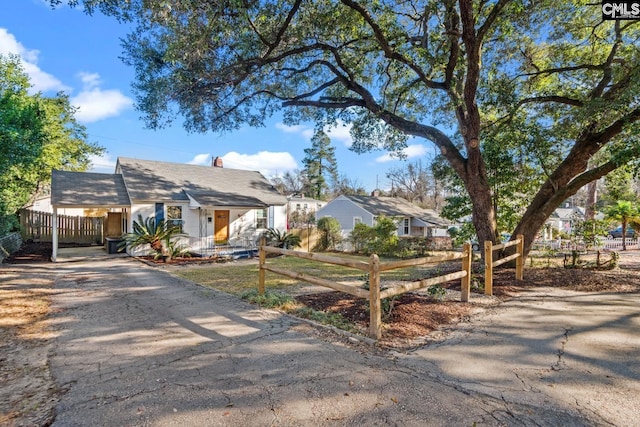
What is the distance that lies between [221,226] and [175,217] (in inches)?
92.0

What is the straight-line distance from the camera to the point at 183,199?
51.8ft

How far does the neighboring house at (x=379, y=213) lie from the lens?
28375 mm

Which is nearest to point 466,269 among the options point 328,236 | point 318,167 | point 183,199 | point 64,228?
point 183,199

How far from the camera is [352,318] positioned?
5258 millimetres

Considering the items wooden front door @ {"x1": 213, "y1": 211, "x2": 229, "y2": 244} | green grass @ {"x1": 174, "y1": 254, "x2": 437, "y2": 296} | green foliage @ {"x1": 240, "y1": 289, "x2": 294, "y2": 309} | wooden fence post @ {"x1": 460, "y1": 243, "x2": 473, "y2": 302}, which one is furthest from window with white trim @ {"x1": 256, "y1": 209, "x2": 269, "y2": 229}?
wooden fence post @ {"x1": 460, "y1": 243, "x2": 473, "y2": 302}

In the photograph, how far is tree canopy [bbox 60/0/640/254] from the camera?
7.45m

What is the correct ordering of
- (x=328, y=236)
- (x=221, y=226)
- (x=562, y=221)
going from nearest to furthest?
(x=221, y=226) < (x=328, y=236) < (x=562, y=221)

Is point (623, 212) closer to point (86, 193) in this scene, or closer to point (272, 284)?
point (272, 284)

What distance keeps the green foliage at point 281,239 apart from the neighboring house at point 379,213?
34.3 ft

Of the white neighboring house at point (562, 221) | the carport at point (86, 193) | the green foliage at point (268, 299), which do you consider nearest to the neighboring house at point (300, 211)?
the carport at point (86, 193)

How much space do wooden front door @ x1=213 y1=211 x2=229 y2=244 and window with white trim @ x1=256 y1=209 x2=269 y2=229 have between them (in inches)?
74.7

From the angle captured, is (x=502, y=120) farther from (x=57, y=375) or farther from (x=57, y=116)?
(x=57, y=116)

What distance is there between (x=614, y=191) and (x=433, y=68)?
8.52 meters

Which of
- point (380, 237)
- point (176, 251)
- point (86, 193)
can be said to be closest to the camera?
point (176, 251)
